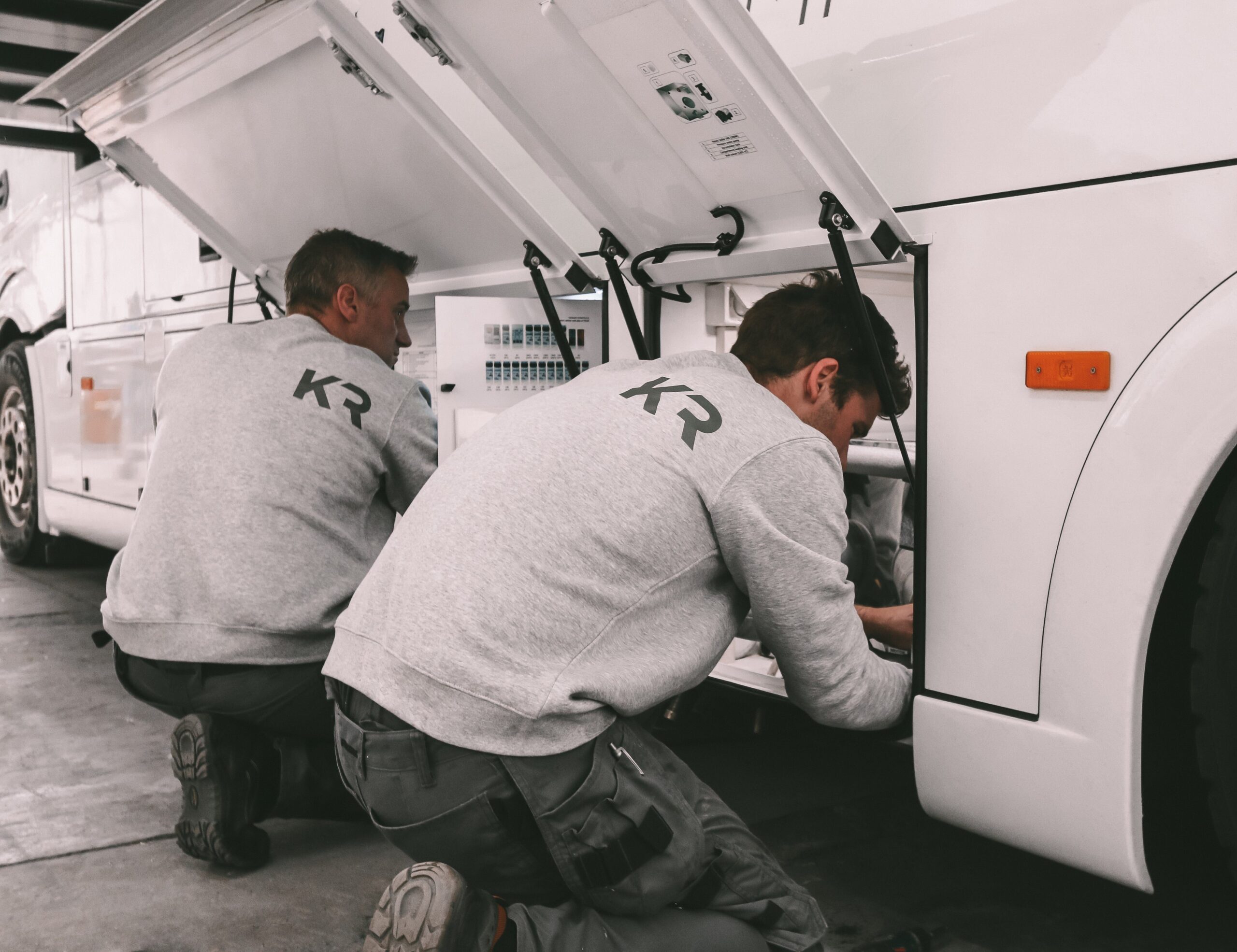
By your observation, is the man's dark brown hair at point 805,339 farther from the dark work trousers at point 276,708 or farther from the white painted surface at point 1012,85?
the dark work trousers at point 276,708

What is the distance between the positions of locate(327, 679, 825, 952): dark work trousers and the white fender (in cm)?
45

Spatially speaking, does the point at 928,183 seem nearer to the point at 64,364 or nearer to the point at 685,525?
the point at 685,525

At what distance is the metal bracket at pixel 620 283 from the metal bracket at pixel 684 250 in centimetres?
4

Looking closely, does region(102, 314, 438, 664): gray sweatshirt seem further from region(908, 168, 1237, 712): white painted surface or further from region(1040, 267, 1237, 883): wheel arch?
region(1040, 267, 1237, 883): wheel arch

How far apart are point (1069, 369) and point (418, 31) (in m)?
1.46

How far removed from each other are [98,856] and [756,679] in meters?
1.61

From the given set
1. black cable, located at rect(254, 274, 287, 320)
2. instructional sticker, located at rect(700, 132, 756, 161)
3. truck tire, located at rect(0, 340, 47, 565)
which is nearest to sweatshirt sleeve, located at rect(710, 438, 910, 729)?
instructional sticker, located at rect(700, 132, 756, 161)

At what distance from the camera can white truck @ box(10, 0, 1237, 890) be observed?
175 centimetres

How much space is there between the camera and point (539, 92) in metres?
2.39

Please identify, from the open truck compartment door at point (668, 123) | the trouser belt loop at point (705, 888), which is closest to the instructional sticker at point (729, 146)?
the open truck compartment door at point (668, 123)

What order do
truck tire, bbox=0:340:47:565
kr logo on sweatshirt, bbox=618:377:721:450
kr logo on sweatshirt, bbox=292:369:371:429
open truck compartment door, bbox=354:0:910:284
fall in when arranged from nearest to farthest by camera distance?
kr logo on sweatshirt, bbox=618:377:721:450, open truck compartment door, bbox=354:0:910:284, kr logo on sweatshirt, bbox=292:369:371:429, truck tire, bbox=0:340:47:565

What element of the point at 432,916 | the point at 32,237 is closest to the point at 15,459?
the point at 32,237

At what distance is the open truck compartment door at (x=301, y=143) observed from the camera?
9.18 feet

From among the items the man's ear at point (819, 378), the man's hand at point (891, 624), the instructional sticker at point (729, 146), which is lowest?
the man's hand at point (891, 624)
